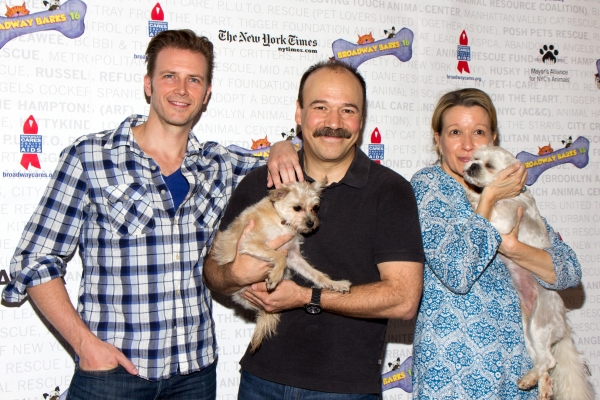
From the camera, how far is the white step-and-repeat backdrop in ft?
11.6

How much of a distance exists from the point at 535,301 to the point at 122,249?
8.58 feet

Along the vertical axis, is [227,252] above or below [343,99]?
below

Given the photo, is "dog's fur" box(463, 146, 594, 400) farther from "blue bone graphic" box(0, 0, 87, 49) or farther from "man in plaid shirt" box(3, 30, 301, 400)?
"blue bone graphic" box(0, 0, 87, 49)

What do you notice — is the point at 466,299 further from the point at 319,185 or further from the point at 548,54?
the point at 548,54

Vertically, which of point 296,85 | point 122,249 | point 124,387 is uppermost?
point 296,85

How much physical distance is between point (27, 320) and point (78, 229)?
1.10 m

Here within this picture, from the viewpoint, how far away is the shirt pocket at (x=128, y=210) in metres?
2.94

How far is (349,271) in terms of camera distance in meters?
2.82

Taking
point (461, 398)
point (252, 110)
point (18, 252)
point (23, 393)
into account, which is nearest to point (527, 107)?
point (252, 110)

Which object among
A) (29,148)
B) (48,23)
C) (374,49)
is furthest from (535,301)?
(48,23)

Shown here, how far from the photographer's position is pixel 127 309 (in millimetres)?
2965

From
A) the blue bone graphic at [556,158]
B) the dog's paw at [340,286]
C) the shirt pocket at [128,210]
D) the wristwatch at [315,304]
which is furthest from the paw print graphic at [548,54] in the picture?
the shirt pocket at [128,210]

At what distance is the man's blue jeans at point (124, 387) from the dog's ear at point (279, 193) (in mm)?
1187

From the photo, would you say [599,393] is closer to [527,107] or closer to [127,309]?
[527,107]
